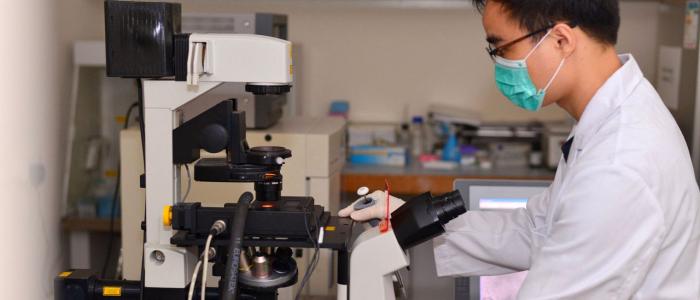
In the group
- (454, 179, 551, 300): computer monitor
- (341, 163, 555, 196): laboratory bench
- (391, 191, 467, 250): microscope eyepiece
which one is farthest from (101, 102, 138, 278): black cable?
(391, 191, 467, 250): microscope eyepiece

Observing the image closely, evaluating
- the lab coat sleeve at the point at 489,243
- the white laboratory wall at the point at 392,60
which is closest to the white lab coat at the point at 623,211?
the lab coat sleeve at the point at 489,243

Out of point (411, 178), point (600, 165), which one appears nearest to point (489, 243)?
point (600, 165)

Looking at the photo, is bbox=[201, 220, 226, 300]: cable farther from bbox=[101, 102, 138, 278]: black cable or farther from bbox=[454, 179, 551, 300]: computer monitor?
bbox=[101, 102, 138, 278]: black cable

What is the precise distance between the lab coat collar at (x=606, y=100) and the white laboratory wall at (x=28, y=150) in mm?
907

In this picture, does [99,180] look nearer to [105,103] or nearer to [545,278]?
[105,103]

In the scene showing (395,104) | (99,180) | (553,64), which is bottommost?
(99,180)

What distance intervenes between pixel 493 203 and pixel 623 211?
51cm

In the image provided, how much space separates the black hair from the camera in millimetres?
1278

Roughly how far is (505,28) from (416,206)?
0.35 m

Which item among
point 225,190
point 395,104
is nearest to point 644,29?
point 395,104

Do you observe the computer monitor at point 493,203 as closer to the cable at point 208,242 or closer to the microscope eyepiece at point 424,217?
the microscope eyepiece at point 424,217

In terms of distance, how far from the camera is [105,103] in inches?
116

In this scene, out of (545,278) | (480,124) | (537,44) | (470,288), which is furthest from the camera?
(480,124)

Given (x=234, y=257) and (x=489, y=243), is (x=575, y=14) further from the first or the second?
(x=234, y=257)
